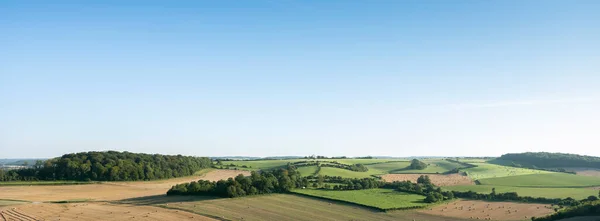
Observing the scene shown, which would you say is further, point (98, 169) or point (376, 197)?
point (98, 169)

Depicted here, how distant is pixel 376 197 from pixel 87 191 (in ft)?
218

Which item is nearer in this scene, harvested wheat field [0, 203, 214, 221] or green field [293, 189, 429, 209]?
harvested wheat field [0, 203, 214, 221]

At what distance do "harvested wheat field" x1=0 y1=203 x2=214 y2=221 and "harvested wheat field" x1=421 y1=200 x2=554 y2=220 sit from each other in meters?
42.1

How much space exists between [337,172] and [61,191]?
287ft

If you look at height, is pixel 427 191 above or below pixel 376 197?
above

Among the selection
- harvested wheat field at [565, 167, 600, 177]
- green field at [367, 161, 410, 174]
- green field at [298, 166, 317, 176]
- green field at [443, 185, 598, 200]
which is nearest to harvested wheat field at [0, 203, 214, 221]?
green field at [443, 185, 598, 200]

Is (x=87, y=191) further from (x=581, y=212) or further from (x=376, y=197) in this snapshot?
(x=581, y=212)

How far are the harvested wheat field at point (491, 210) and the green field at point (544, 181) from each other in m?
38.4

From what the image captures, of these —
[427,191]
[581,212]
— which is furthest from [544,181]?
[581,212]

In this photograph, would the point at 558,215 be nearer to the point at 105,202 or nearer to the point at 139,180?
the point at 105,202

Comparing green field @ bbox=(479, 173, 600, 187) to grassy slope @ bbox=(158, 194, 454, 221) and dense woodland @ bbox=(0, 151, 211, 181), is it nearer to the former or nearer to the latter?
grassy slope @ bbox=(158, 194, 454, 221)

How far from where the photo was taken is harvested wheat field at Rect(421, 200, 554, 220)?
73812 millimetres

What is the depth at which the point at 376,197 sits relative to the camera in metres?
91.8

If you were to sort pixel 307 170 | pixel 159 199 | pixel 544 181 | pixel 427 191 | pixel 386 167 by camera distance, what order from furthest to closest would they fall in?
pixel 386 167 < pixel 307 170 < pixel 544 181 < pixel 427 191 < pixel 159 199
